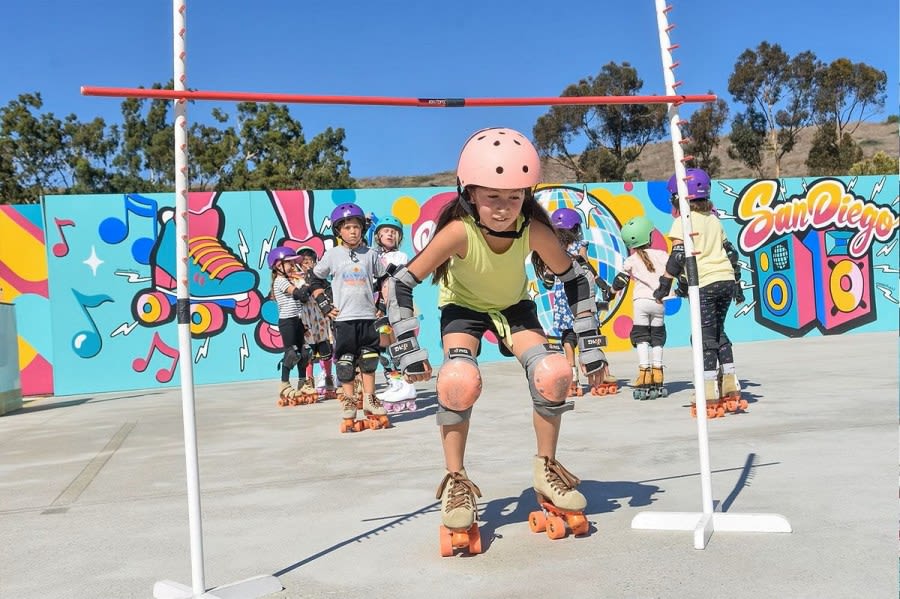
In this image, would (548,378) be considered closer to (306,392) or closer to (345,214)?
(345,214)

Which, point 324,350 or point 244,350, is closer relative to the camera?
point 324,350

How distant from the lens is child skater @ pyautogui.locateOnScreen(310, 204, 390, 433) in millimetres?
7121

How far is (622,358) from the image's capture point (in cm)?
1246

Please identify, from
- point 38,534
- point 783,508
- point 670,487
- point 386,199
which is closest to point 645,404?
point 670,487

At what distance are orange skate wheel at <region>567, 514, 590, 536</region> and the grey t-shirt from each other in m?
4.02

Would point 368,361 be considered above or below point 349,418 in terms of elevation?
above

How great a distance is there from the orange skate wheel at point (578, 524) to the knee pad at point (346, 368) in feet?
12.3

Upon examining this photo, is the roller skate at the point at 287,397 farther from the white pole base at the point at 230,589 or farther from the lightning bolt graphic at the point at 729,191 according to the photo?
the lightning bolt graphic at the point at 729,191

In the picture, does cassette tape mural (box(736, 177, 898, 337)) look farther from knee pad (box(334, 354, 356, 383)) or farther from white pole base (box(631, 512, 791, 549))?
white pole base (box(631, 512, 791, 549))

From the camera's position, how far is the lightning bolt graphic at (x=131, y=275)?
39.9 ft

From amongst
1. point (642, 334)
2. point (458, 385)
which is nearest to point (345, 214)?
point (642, 334)

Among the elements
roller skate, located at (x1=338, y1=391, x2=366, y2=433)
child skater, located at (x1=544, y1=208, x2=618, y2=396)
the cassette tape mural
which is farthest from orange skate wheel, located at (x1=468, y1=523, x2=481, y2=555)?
the cassette tape mural

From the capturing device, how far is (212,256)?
12391mm

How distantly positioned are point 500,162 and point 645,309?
505 centimetres
